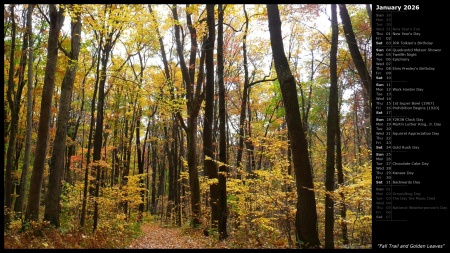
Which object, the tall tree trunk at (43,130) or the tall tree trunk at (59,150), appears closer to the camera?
the tall tree trunk at (43,130)

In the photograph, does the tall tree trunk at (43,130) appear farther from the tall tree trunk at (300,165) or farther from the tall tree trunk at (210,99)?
the tall tree trunk at (300,165)

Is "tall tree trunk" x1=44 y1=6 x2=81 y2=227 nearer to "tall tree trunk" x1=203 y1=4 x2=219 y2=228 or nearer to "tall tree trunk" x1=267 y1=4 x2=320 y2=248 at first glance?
"tall tree trunk" x1=203 y1=4 x2=219 y2=228

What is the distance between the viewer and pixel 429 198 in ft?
21.6

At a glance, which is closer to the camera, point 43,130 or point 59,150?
point 43,130

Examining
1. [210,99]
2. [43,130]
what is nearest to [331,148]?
[210,99]

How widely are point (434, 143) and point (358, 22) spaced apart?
11817 millimetres

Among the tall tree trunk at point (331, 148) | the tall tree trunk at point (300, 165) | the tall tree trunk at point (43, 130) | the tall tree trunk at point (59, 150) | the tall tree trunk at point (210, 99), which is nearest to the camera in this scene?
the tall tree trunk at point (300, 165)

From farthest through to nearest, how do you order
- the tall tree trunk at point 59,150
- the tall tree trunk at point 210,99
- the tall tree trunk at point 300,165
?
the tall tree trunk at point 210,99, the tall tree trunk at point 59,150, the tall tree trunk at point 300,165

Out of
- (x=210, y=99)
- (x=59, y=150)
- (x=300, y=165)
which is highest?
(x=210, y=99)

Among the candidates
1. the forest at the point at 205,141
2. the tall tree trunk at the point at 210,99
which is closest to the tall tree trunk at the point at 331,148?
the forest at the point at 205,141

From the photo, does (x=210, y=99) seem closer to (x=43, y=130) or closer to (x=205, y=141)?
(x=205, y=141)

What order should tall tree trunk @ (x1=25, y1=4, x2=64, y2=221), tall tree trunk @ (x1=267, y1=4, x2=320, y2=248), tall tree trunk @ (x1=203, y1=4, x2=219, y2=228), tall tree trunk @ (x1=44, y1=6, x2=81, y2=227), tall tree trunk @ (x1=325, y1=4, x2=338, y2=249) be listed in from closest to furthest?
1. tall tree trunk @ (x1=267, y1=4, x2=320, y2=248)
2. tall tree trunk @ (x1=325, y1=4, x2=338, y2=249)
3. tall tree trunk @ (x1=25, y1=4, x2=64, y2=221)
4. tall tree trunk @ (x1=44, y1=6, x2=81, y2=227)
5. tall tree trunk @ (x1=203, y1=4, x2=219, y2=228)

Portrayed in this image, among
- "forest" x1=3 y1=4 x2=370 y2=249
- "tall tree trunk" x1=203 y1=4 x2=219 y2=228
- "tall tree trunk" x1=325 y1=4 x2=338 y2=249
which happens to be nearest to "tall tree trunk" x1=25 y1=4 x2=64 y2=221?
"forest" x1=3 y1=4 x2=370 y2=249
